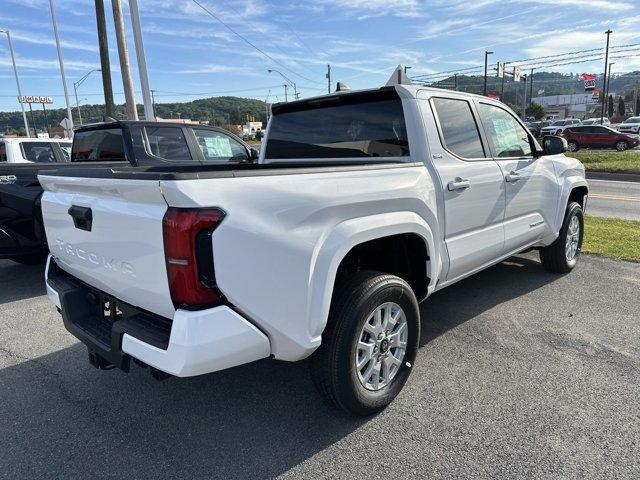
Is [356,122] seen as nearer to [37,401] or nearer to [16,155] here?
[37,401]

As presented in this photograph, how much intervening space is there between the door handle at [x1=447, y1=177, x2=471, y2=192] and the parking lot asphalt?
123 centimetres

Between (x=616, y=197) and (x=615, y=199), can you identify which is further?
(x=616, y=197)

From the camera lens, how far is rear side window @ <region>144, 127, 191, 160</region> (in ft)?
21.8

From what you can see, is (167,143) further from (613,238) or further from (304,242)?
(613,238)

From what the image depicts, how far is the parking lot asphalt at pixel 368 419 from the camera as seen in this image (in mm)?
2398

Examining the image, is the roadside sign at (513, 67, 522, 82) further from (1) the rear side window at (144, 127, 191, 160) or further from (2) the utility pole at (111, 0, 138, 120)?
(1) the rear side window at (144, 127, 191, 160)

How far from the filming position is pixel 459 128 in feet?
12.3

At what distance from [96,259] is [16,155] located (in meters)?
6.99

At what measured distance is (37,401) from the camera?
10.1ft

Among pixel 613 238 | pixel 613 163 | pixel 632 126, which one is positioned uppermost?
pixel 632 126

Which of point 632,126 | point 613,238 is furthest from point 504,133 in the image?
point 632,126

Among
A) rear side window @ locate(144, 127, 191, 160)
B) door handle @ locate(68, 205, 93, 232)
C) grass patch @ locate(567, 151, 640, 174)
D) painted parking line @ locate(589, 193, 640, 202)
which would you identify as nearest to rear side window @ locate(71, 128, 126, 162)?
rear side window @ locate(144, 127, 191, 160)

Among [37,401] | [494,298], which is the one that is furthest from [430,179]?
[37,401]

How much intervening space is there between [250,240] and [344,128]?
190 cm
